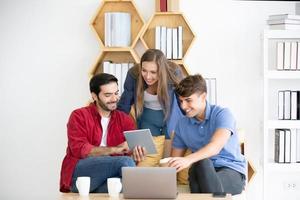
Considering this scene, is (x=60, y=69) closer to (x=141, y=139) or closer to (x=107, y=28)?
(x=107, y=28)

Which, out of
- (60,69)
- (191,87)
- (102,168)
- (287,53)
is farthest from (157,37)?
(102,168)

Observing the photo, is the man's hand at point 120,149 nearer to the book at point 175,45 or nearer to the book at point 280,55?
the book at point 175,45

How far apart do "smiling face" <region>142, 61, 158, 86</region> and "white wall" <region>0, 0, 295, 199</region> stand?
99 centimetres

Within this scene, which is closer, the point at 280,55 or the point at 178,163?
the point at 178,163

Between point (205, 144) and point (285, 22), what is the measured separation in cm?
156

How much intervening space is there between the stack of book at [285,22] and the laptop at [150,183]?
2262mm

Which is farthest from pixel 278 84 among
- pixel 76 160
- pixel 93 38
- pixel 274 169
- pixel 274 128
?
pixel 76 160

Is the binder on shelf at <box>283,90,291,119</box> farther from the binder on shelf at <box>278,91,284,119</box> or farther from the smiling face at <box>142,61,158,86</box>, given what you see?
the smiling face at <box>142,61,158,86</box>

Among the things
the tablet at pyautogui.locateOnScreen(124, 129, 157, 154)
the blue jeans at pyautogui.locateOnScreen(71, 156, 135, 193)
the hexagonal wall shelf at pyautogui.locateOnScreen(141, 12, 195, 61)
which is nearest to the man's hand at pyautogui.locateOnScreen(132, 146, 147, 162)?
the tablet at pyautogui.locateOnScreen(124, 129, 157, 154)

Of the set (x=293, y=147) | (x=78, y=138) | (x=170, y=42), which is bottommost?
(x=293, y=147)

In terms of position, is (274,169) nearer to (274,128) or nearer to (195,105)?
(274,128)

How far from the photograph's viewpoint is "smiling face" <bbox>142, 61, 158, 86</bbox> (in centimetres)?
447

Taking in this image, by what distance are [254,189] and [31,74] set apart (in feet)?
6.99

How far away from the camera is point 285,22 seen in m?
5.08
